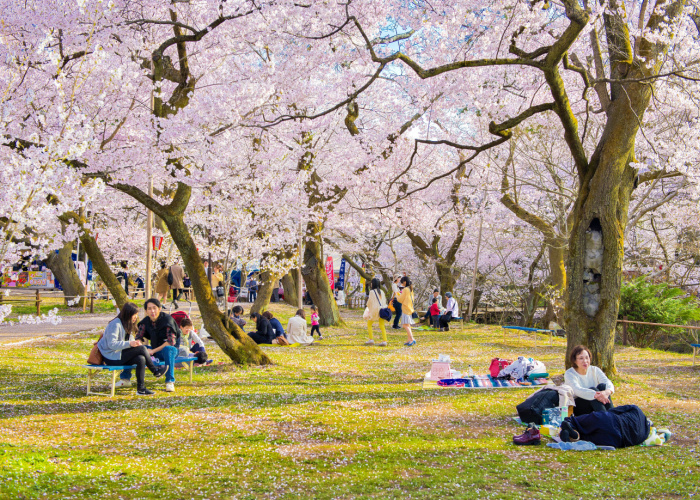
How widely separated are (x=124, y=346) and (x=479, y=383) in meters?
5.16

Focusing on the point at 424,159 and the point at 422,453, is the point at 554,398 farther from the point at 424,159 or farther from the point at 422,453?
the point at 424,159

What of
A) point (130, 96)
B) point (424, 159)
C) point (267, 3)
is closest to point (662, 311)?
point (424, 159)

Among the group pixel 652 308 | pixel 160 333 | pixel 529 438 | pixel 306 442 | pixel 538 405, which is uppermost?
pixel 652 308

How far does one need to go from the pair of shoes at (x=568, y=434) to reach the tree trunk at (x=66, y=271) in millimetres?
20515

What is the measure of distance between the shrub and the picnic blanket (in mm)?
8459

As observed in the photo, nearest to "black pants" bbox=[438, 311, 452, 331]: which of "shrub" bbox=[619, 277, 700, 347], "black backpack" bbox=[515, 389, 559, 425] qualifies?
"shrub" bbox=[619, 277, 700, 347]

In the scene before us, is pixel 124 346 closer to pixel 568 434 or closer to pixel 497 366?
pixel 568 434

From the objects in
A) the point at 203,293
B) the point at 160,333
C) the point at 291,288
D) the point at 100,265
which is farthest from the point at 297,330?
the point at 291,288

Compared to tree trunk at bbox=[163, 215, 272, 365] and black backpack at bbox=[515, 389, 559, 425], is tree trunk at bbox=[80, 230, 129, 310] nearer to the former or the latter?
tree trunk at bbox=[163, 215, 272, 365]

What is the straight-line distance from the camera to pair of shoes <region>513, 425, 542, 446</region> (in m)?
5.85

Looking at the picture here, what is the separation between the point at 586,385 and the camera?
20.9 ft

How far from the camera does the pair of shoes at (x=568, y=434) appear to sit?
582 centimetres

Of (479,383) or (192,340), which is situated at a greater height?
(192,340)

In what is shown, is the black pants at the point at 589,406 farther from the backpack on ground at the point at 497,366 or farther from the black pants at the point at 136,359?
the black pants at the point at 136,359
